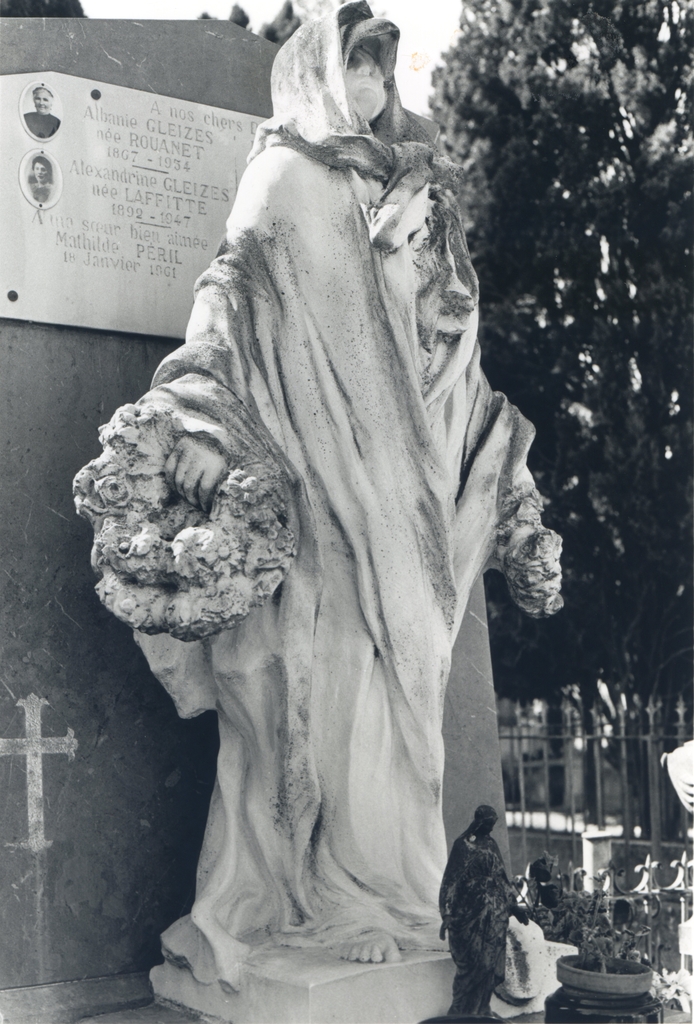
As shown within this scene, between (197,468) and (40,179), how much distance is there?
4.27 feet

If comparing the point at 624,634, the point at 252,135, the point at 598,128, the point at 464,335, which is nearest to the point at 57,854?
the point at 464,335

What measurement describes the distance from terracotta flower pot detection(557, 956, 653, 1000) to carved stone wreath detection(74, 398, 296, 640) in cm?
119

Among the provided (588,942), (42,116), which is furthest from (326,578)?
(42,116)

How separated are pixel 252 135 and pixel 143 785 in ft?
6.84

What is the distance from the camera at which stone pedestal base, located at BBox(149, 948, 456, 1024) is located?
10.1 feet

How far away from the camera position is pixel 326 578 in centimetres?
347

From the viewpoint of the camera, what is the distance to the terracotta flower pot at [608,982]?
10.4 feet

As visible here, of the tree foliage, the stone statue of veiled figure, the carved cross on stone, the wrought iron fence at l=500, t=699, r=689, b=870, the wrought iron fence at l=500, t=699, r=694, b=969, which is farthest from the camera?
the tree foliage

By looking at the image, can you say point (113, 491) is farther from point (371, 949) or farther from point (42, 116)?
point (42, 116)

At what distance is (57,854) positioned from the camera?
3703mm

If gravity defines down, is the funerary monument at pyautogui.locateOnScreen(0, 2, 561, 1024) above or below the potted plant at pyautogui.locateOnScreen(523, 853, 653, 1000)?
above

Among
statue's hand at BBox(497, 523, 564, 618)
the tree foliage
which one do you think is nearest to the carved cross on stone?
statue's hand at BBox(497, 523, 564, 618)

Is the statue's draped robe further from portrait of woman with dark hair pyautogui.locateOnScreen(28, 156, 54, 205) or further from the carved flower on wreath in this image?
portrait of woman with dark hair pyautogui.locateOnScreen(28, 156, 54, 205)

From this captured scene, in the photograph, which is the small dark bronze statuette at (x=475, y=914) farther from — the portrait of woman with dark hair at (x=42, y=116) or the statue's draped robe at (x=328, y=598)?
the portrait of woman with dark hair at (x=42, y=116)
